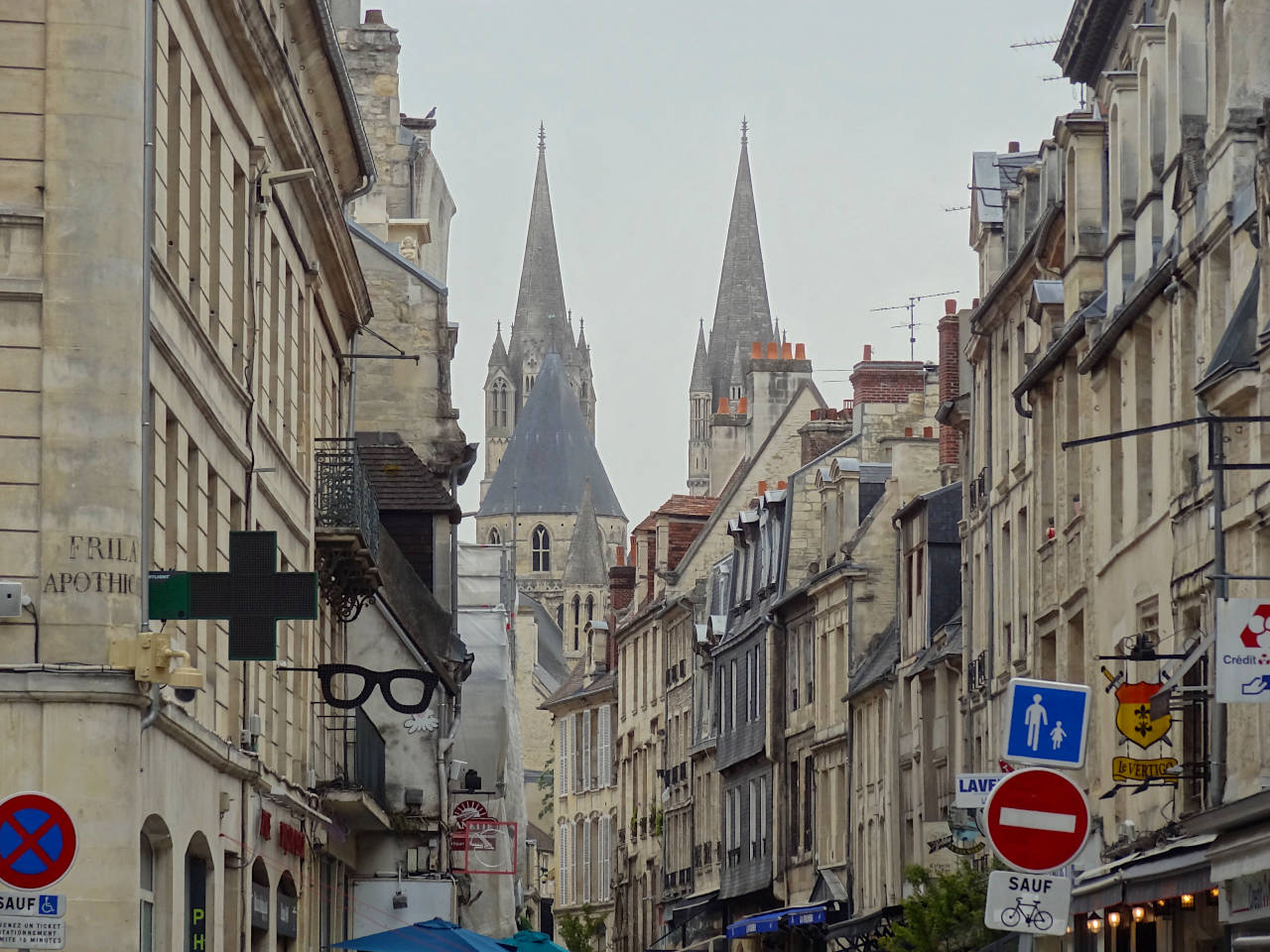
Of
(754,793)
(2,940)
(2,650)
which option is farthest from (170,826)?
(754,793)

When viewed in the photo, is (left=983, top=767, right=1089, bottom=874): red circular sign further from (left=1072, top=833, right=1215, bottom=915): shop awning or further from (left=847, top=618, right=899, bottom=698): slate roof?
(left=847, top=618, right=899, bottom=698): slate roof

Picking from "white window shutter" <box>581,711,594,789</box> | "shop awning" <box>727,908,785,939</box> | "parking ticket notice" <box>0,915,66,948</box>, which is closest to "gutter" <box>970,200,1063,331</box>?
"shop awning" <box>727,908,785,939</box>

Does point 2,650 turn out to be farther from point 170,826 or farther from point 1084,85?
point 1084,85

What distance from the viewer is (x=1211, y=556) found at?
22.4 metres

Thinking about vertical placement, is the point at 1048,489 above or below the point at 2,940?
above

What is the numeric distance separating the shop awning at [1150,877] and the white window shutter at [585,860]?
186 feet

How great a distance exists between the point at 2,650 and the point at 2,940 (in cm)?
441

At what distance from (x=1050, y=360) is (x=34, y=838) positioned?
21.0m

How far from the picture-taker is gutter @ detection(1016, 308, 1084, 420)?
1156 inches

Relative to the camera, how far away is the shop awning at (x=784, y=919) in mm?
49156

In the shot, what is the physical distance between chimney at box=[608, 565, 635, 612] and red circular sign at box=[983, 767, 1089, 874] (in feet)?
225

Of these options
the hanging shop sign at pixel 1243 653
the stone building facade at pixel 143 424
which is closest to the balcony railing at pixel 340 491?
the stone building facade at pixel 143 424

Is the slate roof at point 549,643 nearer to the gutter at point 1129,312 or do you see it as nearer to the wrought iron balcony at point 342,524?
the wrought iron balcony at point 342,524

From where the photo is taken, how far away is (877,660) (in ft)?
161
